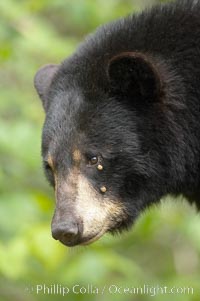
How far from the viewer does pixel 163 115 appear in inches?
204

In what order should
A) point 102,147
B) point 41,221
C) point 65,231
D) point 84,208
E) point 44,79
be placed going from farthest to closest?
point 41,221
point 44,79
point 102,147
point 84,208
point 65,231

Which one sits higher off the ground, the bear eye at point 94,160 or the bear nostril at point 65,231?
the bear eye at point 94,160

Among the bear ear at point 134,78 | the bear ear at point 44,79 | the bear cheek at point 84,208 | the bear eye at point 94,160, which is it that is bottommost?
the bear cheek at point 84,208

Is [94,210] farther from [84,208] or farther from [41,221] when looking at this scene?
[41,221]

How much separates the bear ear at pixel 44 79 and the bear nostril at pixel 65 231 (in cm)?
110

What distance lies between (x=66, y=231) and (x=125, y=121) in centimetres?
78

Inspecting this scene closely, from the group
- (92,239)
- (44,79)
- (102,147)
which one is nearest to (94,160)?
(102,147)

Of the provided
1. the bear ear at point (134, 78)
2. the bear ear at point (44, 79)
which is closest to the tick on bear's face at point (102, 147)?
the bear ear at point (134, 78)

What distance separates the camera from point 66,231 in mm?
4828

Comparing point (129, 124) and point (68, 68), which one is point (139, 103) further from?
point (68, 68)

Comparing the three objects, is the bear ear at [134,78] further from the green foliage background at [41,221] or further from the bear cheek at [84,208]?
the green foliage background at [41,221]

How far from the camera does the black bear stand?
16.6 feet

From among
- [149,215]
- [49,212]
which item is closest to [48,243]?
[49,212]

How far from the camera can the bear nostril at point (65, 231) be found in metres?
4.83
